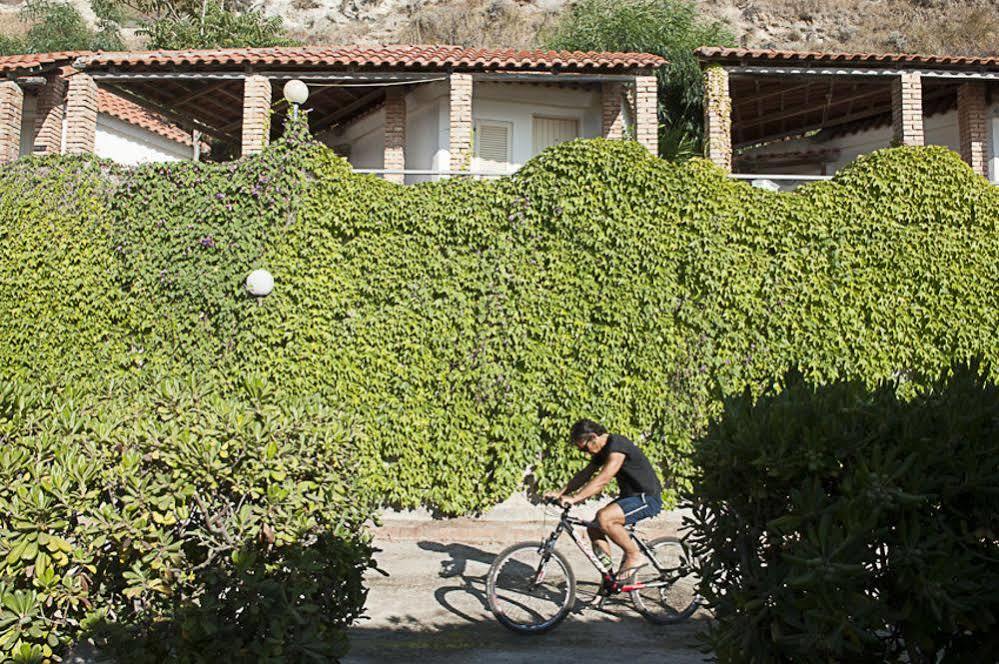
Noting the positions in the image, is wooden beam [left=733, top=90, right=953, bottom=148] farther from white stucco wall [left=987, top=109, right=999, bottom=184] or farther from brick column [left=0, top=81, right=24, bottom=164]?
brick column [left=0, top=81, right=24, bottom=164]

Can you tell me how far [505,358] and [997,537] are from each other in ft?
24.2

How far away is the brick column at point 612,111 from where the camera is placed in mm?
14336

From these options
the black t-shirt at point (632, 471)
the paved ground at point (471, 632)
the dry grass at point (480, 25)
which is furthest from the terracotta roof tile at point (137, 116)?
the dry grass at point (480, 25)

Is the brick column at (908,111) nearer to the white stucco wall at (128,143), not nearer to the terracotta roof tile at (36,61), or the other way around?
the terracotta roof tile at (36,61)

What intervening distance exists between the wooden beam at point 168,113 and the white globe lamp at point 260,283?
6468 millimetres

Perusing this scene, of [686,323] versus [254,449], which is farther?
[686,323]

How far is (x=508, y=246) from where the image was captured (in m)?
10.2

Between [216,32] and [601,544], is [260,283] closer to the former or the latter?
[601,544]

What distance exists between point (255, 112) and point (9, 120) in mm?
4751

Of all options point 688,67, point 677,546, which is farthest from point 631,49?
point 677,546

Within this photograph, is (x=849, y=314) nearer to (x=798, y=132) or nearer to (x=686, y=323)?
Result: (x=686, y=323)

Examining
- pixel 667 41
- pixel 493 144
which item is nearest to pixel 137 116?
pixel 493 144

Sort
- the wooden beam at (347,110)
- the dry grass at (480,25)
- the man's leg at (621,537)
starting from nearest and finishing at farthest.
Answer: the man's leg at (621,537) < the wooden beam at (347,110) < the dry grass at (480,25)

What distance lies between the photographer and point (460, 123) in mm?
12766
